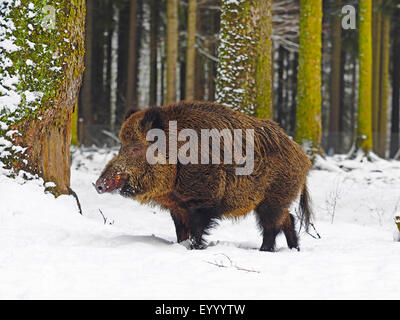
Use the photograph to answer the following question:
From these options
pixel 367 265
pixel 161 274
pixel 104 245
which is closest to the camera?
pixel 161 274

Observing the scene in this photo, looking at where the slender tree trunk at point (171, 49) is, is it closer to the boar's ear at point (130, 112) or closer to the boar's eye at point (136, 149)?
the boar's ear at point (130, 112)

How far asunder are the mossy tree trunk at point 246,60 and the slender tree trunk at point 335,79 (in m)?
12.2

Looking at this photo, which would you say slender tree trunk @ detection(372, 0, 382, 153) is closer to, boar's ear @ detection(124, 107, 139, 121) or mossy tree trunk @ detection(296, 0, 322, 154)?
mossy tree trunk @ detection(296, 0, 322, 154)

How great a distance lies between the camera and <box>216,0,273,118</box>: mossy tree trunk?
852cm

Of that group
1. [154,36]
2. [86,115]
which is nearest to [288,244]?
[86,115]

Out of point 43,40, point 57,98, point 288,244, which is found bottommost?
point 288,244

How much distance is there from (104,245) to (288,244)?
7.24 feet

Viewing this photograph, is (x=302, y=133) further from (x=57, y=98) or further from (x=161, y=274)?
(x=161, y=274)

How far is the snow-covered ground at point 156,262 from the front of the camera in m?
3.24

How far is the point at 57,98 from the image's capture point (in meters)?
5.85

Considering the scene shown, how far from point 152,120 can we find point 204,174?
2.35ft

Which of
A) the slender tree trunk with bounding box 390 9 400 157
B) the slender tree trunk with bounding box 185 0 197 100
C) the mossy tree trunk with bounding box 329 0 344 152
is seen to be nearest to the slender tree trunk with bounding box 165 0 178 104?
the slender tree trunk with bounding box 185 0 197 100

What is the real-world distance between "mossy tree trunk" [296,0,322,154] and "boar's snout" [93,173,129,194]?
26.7 ft

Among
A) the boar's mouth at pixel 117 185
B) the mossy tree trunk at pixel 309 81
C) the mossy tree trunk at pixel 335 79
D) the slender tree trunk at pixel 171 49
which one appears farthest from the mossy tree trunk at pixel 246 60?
the mossy tree trunk at pixel 335 79
